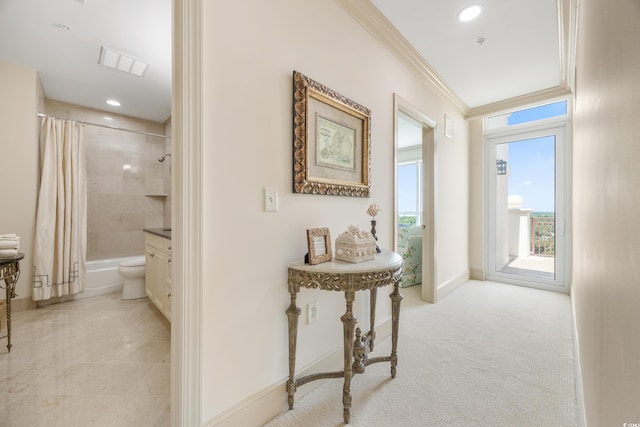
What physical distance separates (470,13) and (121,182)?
496 centimetres

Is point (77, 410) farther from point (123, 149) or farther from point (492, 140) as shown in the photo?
point (492, 140)

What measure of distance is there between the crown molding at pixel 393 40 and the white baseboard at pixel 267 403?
2.49 metres

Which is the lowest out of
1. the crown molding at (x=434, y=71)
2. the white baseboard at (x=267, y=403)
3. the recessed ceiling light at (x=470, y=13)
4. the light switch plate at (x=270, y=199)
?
the white baseboard at (x=267, y=403)

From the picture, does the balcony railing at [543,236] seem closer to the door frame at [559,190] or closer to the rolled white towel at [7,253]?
the door frame at [559,190]

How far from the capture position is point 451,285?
11.8 ft

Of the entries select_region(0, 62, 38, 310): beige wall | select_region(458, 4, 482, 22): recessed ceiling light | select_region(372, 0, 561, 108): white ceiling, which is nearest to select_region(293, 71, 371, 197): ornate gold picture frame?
select_region(372, 0, 561, 108): white ceiling

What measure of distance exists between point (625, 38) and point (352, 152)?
59.5 inches

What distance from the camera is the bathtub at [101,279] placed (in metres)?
3.46

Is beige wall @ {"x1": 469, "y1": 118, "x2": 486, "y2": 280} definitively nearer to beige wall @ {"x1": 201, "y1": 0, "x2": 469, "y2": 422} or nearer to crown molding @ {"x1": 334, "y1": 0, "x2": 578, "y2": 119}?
crown molding @ {"x1": 334, "y1": 0, "x2": 578, "y2": 119}

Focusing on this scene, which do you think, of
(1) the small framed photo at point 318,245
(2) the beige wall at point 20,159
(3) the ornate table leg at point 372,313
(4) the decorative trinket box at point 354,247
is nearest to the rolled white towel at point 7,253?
(2) the beige wall at point 20,159

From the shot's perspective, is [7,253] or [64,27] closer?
[7,253]

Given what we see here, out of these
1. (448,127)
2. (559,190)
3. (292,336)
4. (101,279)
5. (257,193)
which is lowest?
(101,279)

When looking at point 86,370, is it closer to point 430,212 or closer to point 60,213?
point 60,213

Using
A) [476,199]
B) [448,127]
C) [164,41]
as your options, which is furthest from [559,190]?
[164,41]
